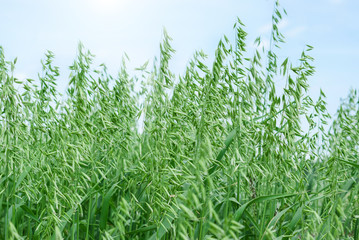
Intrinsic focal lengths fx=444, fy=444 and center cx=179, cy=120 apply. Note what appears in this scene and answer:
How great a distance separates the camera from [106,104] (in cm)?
333

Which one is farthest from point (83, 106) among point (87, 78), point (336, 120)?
point (336, 120)

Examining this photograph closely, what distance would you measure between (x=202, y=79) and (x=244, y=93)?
0.55 m

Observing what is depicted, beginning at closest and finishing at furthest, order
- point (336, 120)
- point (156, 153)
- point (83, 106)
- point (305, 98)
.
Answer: point (156, 153)
point (83, 106)
point (305, 98)
point (336, 120)

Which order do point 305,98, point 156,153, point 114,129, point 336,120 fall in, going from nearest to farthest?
point 156,153
point 114,129
point 305,98
point 336,120

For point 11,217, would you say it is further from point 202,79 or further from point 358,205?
point 358,205

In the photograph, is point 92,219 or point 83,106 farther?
point 92,219

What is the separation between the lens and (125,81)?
3641mm

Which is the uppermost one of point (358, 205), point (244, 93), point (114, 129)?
point (244, 93)

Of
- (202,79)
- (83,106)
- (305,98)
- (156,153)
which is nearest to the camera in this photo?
(156,153)

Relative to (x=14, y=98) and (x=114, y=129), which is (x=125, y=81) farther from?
(x=14, y=98)

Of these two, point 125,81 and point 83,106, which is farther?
point 125,81

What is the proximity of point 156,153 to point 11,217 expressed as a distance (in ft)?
4.34

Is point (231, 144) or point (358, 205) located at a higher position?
point (231, 144)

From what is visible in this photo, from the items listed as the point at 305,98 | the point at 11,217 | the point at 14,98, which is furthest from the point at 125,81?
the point at 305,98
